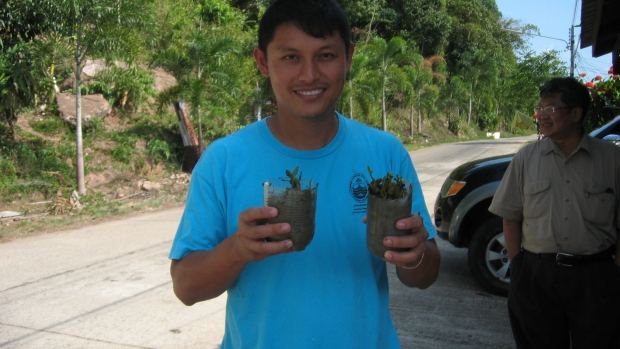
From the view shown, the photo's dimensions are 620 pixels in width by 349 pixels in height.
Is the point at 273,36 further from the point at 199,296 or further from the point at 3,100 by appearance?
the point at 3,100

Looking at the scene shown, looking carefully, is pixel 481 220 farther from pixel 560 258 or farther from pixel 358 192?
pixel 358 192

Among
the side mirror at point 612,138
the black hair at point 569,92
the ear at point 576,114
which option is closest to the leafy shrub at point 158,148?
the side mirror at point 612,138

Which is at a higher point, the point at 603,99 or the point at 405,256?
the point at 603,99

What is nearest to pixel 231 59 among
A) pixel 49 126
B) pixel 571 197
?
pixel 49 126

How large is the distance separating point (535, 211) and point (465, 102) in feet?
151

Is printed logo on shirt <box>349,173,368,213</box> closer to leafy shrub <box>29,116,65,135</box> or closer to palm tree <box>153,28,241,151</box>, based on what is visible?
palm tree <box>153,28,241,151</box>

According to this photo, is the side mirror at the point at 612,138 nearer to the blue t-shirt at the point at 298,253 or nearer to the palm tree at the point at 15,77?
the blue t-shirt at the point at 298,253

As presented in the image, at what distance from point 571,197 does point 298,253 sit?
191 centimetres

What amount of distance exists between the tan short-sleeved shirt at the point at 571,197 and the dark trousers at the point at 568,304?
0.35ft

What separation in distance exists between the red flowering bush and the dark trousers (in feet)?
16.8

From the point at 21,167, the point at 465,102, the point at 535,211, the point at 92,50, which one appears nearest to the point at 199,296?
the point at 535,211

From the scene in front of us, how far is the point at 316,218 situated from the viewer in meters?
1.60

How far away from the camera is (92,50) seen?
1170 cm

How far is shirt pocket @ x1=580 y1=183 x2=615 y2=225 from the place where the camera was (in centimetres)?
282
